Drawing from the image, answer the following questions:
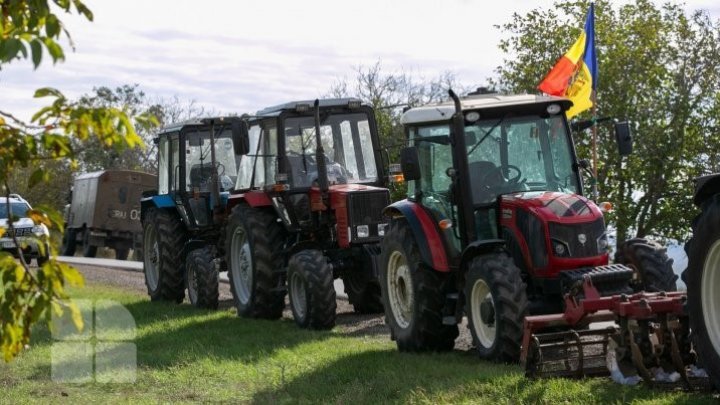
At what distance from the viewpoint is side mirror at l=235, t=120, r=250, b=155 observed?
14.5 metres

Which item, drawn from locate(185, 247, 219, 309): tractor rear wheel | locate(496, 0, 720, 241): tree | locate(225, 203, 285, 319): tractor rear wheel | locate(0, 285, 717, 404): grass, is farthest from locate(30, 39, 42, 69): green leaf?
locate(496, 0, 720, 241): tree

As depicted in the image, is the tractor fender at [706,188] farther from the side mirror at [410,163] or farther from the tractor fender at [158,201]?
the tractor fender at [158,201]

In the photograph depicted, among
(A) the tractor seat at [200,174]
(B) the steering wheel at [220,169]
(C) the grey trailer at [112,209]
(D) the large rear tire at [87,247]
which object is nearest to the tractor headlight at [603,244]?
(B) the steering wheel at [220,169]

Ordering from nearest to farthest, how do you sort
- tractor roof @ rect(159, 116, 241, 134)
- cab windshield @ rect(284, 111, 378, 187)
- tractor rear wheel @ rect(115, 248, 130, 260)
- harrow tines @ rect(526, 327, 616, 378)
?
harrow tines @ rect(526, 327, 616, 378), cab windshield @ rect(284, 111, 378, 187), tractor roof @ rect(159, 116, 241, 134), tractor rear wheel @ rect(115, 248, 130, 260)

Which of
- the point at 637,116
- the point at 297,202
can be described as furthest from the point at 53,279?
the point at 637,116

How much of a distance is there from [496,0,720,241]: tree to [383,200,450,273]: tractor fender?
17.1 metres

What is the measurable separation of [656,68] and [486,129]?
19.7m

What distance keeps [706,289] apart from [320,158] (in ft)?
25.5

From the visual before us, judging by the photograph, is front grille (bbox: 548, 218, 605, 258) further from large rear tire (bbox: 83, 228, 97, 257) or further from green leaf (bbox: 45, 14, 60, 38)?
large rear tire (bbox: 83, 228, 97, 257)

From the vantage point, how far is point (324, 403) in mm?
8922

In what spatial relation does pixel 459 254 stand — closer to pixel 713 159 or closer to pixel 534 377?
pixel 534 377

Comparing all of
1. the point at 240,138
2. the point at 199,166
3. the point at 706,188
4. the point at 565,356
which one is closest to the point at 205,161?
the point at 199,166

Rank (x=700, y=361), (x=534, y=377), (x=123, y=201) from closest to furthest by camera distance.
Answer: (x=700, y=361) < (x=534, y=377) < (x=123, y=201)

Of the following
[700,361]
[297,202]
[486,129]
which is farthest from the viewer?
[297,202]
